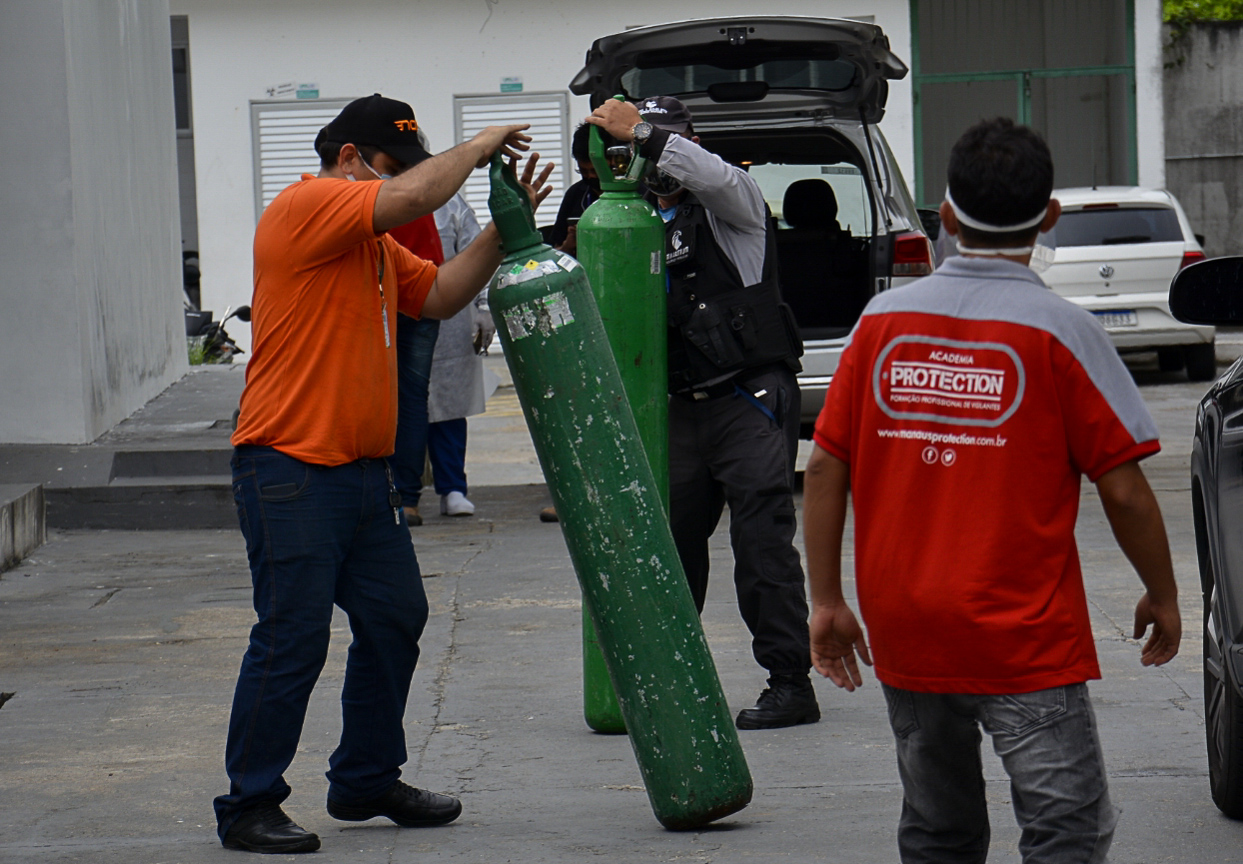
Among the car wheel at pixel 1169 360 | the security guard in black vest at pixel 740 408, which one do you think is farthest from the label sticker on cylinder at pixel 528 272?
the car wheel at pixel 1169 360

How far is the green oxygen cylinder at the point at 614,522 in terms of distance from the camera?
390 centimetres

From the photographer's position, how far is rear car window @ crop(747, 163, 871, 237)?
979 cm

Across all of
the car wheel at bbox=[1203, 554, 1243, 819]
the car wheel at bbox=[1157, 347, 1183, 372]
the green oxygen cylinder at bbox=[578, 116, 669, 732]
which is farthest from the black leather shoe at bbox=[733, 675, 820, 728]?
the car wheel at bbox=[1157, 347, 1183, 372]

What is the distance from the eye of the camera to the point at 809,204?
368 inches

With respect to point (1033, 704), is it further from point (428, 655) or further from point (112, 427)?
point (112, 427)

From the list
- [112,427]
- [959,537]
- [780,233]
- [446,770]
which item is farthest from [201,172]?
[959,537]

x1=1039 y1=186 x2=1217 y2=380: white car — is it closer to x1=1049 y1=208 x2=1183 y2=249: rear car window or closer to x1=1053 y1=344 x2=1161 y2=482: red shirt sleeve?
x1=1049 y1=208 x2=1183 y2=249: rear car window

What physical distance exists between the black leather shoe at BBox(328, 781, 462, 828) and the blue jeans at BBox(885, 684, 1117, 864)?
1596mm

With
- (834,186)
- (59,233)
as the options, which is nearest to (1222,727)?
(834,186)

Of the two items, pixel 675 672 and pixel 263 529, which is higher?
pixel 263 529

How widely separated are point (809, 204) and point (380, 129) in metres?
5.45

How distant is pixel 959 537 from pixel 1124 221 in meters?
12.7

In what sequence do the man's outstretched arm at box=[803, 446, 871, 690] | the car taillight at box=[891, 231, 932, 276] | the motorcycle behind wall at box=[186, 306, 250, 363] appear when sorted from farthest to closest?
the motorcycle behind wall at box=[186, 306, 250, 363], the car taillight at box=[891, 231, 932, 276], the man's outstretched arm at box=[803, 446, 871, 690]

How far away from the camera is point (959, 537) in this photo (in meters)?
2.72
